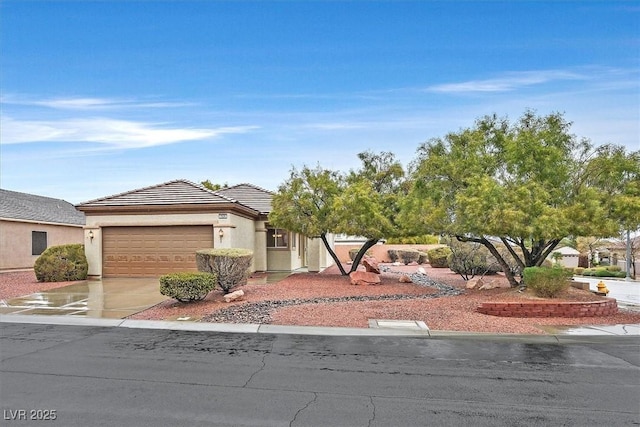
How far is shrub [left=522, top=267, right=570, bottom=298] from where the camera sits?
13.2 m

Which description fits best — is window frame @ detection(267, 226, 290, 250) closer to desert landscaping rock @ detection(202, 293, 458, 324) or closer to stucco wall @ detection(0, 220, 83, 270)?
desert landscaping rock @ detection(202, 293, 458, 324)

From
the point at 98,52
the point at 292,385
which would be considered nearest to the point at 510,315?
the point at 292,385

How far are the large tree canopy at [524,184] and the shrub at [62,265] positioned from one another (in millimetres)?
13883

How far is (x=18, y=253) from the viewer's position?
85.8 ft

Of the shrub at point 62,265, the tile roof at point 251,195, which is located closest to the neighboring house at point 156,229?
the shrub at point 62,265

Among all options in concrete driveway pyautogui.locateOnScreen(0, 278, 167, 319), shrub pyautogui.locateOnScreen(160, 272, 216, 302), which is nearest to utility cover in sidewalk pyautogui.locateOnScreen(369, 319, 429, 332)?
shrub pyautogui.locateOnScreen(160, 272, 216, 302)

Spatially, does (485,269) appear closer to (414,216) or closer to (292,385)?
(414,216)

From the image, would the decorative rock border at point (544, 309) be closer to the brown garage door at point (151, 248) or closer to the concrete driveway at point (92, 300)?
the concrete driveway at point (92, 300)

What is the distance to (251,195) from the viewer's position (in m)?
26.4

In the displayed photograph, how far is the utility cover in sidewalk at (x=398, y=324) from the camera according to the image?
1081 centimetres

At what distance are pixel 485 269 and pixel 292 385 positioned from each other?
18086mm

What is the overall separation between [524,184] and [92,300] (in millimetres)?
13442

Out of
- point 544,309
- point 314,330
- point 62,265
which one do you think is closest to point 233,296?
point 314,330

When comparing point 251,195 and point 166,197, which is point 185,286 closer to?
point 166,197
